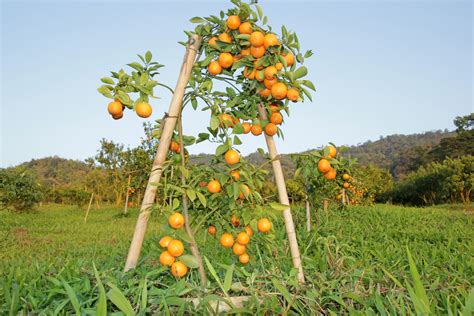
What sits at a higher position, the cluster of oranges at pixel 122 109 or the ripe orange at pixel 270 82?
the ripe orange at pixel 270 82

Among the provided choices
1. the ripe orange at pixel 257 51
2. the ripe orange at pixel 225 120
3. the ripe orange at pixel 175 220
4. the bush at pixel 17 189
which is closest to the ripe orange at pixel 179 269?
the ripe orange at pixel 175 220

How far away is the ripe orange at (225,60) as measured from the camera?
74.2 inches

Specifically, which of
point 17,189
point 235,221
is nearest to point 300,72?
point 235,221

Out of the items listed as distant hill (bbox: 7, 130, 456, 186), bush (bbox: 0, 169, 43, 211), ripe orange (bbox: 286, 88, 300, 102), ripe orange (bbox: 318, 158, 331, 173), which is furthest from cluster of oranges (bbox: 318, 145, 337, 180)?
distant hill (bbox: 7, 130, 456, 186)

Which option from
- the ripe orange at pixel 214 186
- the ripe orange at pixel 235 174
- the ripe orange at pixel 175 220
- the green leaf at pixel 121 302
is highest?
the ripe orange at pixel 235 174

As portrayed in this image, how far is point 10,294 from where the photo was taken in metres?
1.81

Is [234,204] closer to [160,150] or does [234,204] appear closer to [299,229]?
[160,150]

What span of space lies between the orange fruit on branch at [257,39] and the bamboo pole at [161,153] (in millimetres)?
296

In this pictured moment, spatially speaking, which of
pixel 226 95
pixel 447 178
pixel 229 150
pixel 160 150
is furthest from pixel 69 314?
pixel 447 178

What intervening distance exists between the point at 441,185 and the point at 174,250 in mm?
20026

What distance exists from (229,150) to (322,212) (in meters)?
3.94

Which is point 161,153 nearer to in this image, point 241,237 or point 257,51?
point 241,237

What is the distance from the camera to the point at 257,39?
178cm

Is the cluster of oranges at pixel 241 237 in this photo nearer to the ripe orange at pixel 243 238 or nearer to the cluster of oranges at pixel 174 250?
the ripe orange at pixel 243 238
